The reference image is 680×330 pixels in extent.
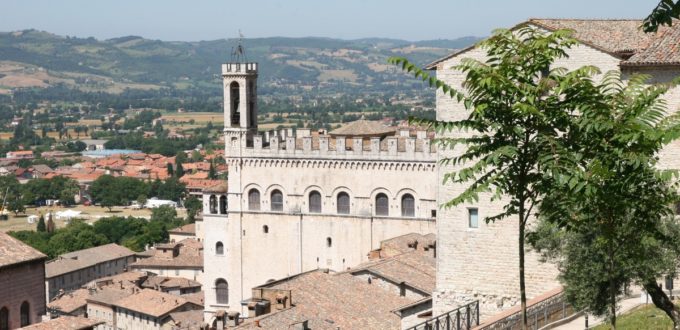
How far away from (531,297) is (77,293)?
52592 millimetres

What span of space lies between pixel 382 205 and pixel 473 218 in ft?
80.0

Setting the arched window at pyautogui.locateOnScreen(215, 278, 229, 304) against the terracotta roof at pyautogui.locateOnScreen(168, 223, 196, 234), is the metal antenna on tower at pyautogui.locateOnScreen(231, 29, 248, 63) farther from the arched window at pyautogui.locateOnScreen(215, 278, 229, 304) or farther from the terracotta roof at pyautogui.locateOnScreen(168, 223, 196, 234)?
the terracotta roof at pyautogui.locateOnScreen(168, 223, 196, 234)

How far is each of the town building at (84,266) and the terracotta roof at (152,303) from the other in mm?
16563

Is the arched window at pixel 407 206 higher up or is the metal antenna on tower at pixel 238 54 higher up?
the metal antenna on tower at pixel 238 54

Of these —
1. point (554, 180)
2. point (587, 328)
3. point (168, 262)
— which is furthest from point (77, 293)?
point (554, 180)

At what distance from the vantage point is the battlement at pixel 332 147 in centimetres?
4931

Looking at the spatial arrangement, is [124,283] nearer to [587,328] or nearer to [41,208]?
[587,328]

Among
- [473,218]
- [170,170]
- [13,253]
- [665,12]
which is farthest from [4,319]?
[170,170]

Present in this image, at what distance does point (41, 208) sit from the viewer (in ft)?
468

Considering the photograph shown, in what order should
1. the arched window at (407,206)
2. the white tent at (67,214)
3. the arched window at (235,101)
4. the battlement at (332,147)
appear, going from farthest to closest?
1. the white tent at (67,214)
2. the arched window at (235,101)
3. the arched window at (407,206)
4. the battlement at (332,147)

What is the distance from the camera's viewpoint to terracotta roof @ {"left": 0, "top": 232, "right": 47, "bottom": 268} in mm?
34188

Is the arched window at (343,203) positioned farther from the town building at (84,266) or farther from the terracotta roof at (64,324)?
the town building at (84,266)

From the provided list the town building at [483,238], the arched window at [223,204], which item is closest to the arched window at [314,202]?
the arched window at [223,204]

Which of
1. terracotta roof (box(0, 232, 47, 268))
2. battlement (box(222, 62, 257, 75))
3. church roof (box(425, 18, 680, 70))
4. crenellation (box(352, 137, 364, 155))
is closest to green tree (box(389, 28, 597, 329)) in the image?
church roof (box(425, 18, 680, 70))
